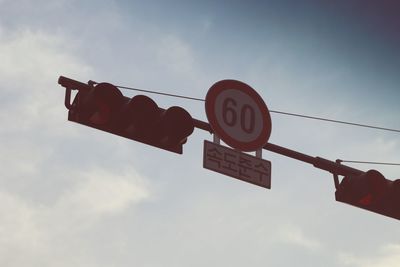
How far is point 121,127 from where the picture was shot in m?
7.75

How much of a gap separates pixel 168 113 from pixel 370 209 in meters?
3.59

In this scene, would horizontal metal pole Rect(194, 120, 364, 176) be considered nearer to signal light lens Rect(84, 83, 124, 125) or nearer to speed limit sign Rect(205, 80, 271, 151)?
speed limit sign Rect(205, 80, 271, 151)

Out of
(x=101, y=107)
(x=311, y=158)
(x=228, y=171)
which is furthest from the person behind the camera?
(x=311, y=158)

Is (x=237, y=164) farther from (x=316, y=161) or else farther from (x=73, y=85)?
(x=73, y=85)

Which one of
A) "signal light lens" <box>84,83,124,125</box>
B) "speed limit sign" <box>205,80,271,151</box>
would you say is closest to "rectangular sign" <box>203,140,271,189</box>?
"speed limit sign" <box>205,80,271,151</box>

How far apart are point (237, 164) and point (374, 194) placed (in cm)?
237

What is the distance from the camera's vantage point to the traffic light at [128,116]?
25.0ft

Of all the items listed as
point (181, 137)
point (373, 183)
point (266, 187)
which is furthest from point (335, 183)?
point (181, 137)

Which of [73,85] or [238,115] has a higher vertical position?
[238,115]

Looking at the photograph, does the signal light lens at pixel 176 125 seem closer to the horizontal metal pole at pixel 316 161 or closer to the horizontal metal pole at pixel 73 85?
the horizontal metal pole at pixel 316 161

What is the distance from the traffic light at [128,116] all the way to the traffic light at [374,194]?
295cm

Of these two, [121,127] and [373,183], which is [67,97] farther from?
[373,183]

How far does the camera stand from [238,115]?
8.83m

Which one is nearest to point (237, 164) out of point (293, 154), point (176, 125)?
point (176, 125)
